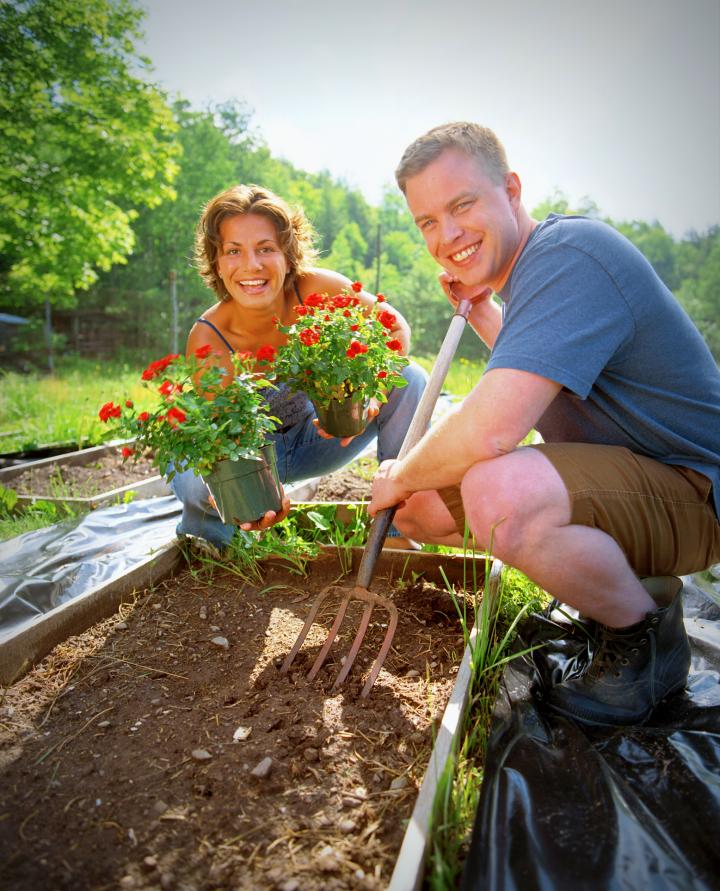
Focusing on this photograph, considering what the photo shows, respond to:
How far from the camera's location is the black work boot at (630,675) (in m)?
1.47

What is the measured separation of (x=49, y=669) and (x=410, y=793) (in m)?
1.06

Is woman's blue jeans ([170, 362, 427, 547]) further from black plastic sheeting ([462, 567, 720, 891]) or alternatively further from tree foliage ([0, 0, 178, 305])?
tree foliage ([0, 0, 178, 305])

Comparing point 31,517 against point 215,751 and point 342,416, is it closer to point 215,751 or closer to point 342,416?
point 342,416

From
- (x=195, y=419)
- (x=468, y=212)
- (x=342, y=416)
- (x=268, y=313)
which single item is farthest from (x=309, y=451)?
(x=468, y=212)

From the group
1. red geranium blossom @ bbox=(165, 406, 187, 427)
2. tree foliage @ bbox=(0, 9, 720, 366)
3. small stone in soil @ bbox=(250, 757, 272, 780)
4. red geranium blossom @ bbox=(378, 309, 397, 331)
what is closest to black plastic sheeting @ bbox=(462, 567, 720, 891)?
small stone in soil @ bbox=(250, 757, 272, 780)

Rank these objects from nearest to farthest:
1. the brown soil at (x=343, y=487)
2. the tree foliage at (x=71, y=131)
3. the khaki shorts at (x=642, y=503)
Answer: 1. the khaki shorts at (x=642, y=503)
2. the brown soil at (x=343, y=487)
3. the tree foliage at (x=71, y=131)

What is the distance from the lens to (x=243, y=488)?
1.92 m

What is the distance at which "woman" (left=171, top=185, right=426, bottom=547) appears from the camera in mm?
2342

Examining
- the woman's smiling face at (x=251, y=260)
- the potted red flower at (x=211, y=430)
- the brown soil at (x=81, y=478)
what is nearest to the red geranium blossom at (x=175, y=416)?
the potted red flower at (x=211, y=430)

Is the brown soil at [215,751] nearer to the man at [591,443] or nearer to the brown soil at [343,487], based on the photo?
the man at [591,443]

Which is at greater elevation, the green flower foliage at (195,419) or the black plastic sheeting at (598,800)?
the green flower foliage at (195,419)

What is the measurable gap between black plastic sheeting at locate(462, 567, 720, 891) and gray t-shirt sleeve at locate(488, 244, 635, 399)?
30.8 inches

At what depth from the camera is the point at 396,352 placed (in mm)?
2182

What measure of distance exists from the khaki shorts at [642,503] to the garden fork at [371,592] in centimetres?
43
